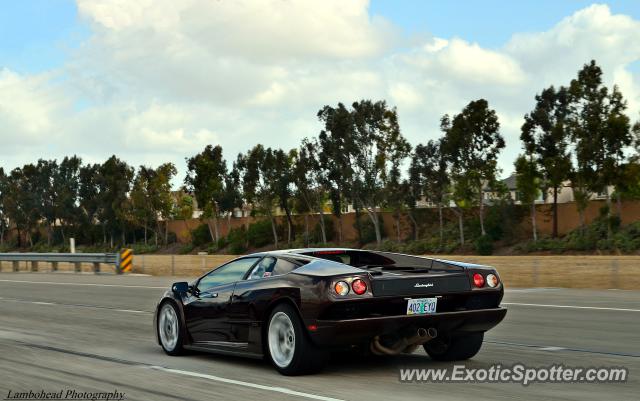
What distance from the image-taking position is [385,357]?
9250 mm

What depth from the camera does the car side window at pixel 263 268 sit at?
28.4 ft

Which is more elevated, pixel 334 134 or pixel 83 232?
pixel 334 134

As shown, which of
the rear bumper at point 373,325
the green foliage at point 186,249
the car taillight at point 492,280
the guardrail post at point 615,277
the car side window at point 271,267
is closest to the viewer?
the rear bumper at point 373,325

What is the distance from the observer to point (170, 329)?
393 inches

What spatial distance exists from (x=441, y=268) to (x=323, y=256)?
1191 millimetres

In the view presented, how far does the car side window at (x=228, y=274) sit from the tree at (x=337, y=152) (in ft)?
172

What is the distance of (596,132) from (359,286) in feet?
139

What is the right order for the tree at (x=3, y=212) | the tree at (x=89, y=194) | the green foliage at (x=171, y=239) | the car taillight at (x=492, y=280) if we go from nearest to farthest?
1. the car taillight at (x=492, y=280)
2. the green foliage at (x=171, y=239)
3. the tree at (x=89, y=194)
4. the tree at (x=3, y=212)

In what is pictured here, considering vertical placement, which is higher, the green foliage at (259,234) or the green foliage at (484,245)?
the green foliage at (259,234)

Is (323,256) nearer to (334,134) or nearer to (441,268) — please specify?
(441,268)

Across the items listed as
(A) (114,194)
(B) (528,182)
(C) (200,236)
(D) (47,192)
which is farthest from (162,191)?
(B) (528,182)

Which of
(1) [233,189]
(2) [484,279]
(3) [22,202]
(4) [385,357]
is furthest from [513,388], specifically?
(3) [22,202]

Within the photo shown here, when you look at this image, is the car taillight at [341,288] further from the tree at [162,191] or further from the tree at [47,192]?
the tree at [47,192]

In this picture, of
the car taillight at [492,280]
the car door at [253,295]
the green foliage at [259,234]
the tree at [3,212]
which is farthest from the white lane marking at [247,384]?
the tree at [3,212]
